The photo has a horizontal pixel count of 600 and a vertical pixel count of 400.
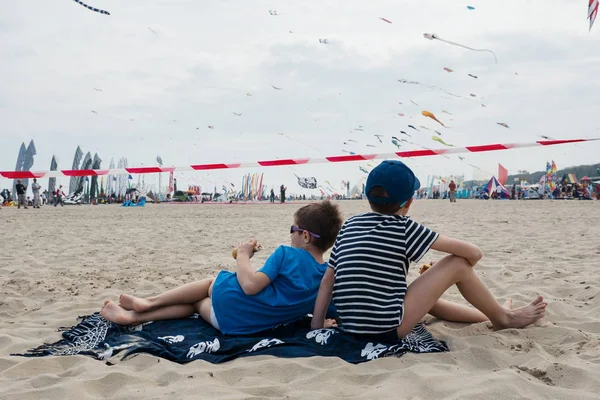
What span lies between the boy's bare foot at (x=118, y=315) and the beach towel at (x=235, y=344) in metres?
0.10

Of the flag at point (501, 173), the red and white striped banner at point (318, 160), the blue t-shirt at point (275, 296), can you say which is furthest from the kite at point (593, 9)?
the flag at point (501, 173)

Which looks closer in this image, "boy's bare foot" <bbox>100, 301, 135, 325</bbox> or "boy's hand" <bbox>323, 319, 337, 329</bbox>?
"boy's hand" <bbox>323, 319, 337, 329</bbox>

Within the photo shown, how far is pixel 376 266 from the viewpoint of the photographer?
8.55 feet

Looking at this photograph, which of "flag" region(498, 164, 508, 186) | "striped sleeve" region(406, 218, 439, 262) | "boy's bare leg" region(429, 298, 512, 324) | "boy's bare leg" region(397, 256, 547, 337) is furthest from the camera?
"flag" region(498, 164, 508, 186)

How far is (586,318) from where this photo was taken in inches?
127

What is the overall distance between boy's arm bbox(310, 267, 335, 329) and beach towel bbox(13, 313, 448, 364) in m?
0.05

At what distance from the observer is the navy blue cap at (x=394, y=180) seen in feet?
8.61

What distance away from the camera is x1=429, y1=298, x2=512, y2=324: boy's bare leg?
3.17 m

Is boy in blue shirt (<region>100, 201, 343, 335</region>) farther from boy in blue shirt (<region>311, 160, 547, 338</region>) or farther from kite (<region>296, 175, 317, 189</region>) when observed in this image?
kite (<region>296, 175, 317, 189</region>)

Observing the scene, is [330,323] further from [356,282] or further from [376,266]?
[376,266]

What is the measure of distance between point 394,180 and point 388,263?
400mm

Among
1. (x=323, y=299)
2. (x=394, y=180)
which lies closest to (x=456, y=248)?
(x=394, y=180)

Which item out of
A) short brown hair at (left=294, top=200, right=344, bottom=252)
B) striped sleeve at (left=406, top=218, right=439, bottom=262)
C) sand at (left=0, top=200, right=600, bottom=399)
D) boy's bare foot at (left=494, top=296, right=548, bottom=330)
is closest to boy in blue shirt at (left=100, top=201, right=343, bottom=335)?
short brown hair at (left=294, top=200, right=344, bottom=252)

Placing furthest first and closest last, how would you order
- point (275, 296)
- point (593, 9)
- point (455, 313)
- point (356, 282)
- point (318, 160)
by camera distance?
point (318, 160) < point (593, 9) < point (455, 313) < point (275, 296) < point (356, 282)
